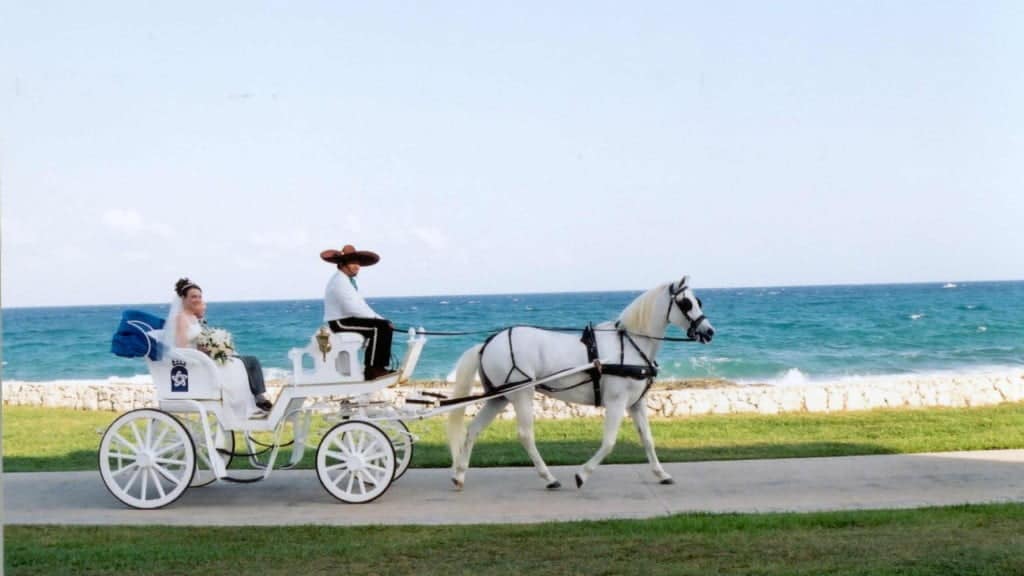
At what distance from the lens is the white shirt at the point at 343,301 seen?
30.5ft

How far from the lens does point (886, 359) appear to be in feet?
131

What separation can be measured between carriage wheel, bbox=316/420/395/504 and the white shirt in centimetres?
92

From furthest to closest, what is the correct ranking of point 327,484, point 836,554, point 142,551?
point 327,484 → point 142,551 → point 836,554

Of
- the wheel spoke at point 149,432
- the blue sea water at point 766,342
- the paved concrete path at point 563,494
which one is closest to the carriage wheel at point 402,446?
the paved concrete path at point 563,494

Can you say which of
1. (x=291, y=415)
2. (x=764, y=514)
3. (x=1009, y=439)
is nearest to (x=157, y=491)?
(x=291, y=415)

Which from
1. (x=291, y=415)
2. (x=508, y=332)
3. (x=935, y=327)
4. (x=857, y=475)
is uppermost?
(x=508, y=332)

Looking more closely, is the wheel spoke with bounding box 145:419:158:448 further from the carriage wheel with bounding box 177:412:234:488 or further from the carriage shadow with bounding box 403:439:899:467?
the carriage shadow with bounding box 403:439:899:467

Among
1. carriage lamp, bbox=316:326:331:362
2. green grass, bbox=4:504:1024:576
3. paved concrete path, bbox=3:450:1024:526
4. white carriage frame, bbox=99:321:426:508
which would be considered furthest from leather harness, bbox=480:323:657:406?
green grass, bbox=4:504:1024:576

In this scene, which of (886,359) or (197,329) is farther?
(886,359)

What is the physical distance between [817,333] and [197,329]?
147ft

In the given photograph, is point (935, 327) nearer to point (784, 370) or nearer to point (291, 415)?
point (784, 370)

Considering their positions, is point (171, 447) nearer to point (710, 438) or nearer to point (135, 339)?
point (135, 339)

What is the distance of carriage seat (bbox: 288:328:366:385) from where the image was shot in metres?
9.27

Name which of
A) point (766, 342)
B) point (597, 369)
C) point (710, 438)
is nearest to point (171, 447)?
point (597, 369)
